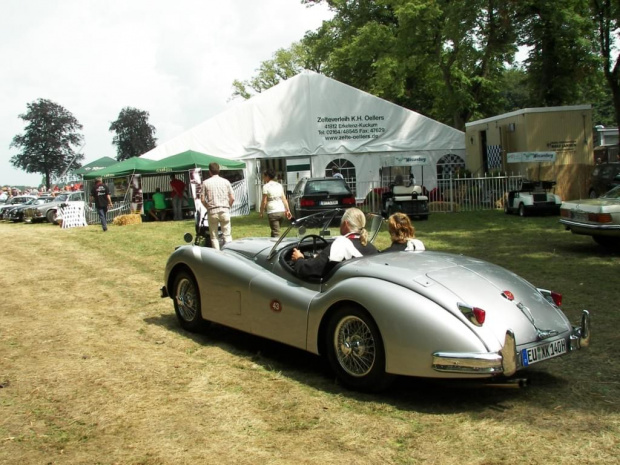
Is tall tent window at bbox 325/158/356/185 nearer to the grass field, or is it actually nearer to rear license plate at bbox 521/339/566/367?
the grass field

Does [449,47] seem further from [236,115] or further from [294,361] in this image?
[294,361]

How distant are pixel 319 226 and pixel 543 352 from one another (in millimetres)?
2522

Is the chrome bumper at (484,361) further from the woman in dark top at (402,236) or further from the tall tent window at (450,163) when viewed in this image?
the tall tent window at (450,163)

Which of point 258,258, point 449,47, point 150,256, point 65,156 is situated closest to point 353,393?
point 258,258

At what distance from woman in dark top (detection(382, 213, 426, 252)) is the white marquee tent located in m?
22.3

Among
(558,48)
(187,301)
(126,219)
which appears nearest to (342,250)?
(187,301)

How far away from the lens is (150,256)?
13.2 metres

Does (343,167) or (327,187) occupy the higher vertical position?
(343,167)

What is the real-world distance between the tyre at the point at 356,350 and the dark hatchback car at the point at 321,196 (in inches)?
555

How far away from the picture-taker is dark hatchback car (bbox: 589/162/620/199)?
22.1 metres

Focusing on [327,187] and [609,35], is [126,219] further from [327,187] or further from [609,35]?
[609,35]

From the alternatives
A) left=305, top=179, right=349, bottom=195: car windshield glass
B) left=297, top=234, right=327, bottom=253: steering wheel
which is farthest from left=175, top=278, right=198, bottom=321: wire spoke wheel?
left=305, top=179, right=349, bottom=195: car windshield glass

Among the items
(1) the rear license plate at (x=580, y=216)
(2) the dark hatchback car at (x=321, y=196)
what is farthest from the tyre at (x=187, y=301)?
(2) the dark hatchback car at (x=321, y=196)

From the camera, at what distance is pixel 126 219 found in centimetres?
2375
